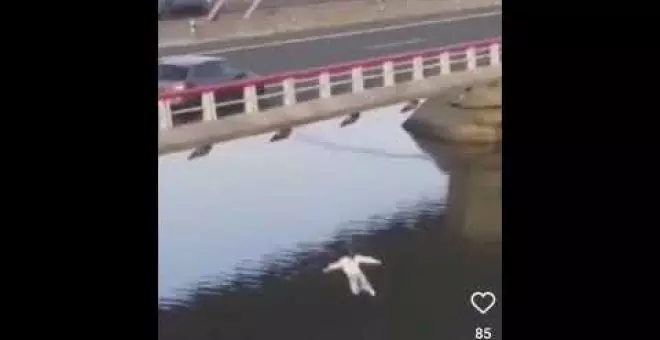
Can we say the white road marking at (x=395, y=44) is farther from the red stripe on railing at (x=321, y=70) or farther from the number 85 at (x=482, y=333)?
the number 85 at (x=482, y=333)


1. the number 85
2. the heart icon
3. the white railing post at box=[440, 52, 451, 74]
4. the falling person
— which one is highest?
the white railing post at box=[440, 52, 451, 74]

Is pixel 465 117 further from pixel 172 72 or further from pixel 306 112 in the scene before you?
pixel 172 72

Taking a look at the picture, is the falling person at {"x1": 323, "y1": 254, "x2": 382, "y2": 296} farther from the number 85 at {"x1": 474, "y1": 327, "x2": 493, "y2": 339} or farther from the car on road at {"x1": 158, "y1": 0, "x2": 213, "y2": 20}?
the car on road at {"x1": 158, "y1": 0, "x2": 213, "y2": 20}

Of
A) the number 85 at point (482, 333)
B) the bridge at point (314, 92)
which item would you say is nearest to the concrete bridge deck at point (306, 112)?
the bridge at point (314, 92)

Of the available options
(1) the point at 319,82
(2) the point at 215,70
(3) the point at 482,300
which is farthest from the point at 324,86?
(3) the point at 482,300

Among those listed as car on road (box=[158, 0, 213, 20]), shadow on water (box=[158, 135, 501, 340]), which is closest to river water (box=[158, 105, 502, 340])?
shadow on water (box=[158, 135, 501, 340])
